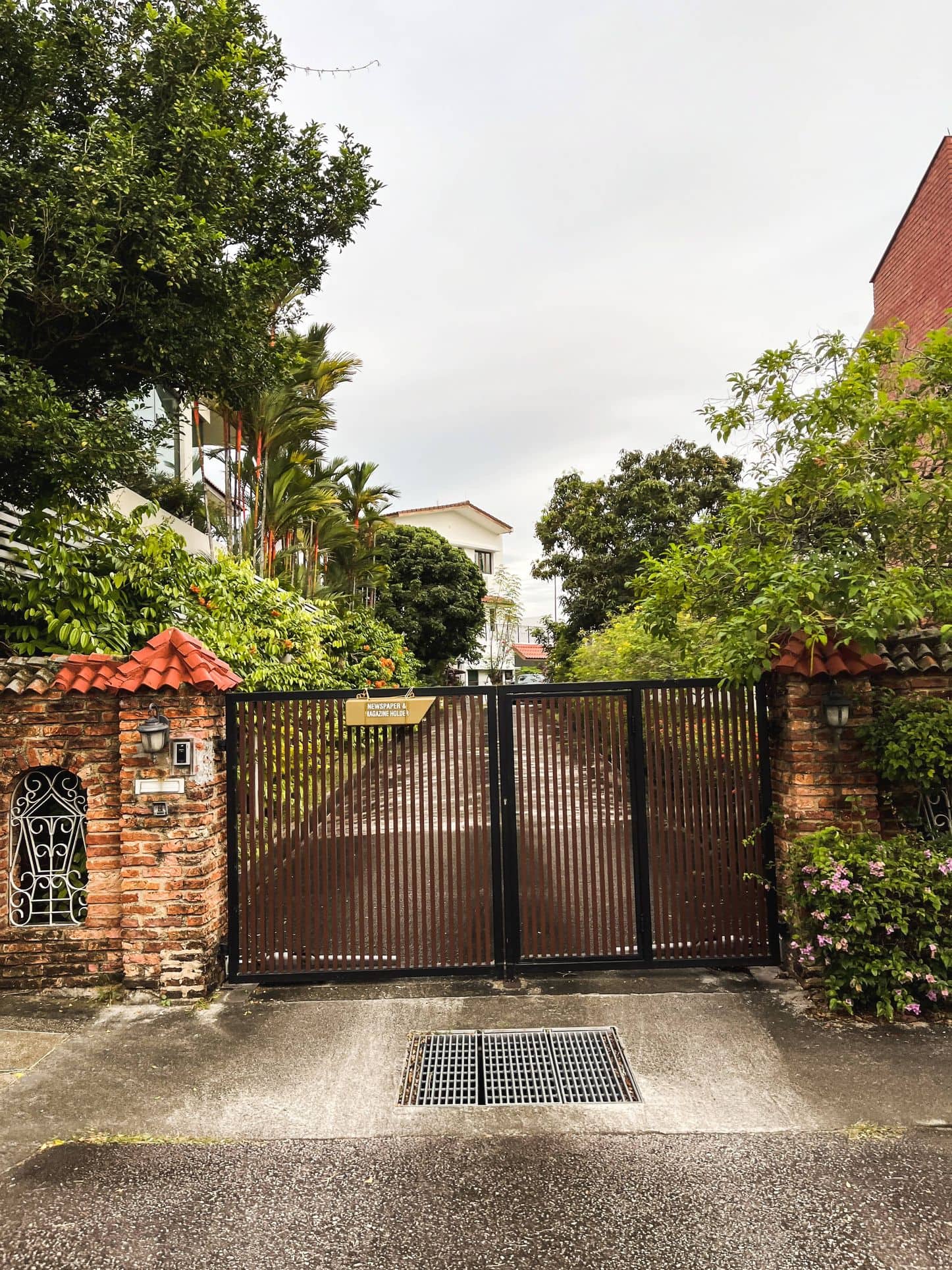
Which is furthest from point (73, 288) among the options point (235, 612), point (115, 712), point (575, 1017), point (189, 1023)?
point (575, 1017)

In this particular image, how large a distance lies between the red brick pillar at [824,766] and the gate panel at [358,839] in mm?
1934

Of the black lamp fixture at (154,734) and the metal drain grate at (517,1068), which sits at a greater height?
the black lamp fixture at (154,734)

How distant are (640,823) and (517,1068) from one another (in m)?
1.65

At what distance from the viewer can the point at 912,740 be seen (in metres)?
4.31

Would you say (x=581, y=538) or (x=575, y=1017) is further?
(x=581, y=538)

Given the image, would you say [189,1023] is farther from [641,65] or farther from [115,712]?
[641,65]

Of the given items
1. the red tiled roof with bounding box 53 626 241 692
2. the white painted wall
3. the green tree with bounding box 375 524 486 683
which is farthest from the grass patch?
the green tree with bounding box 375 524 486 683

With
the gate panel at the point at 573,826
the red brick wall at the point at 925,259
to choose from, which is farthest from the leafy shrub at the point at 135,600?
the red brick wall at the point at 925,259

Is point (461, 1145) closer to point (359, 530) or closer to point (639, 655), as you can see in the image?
point (639, 655)

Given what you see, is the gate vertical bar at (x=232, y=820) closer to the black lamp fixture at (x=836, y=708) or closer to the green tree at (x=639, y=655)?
the green tree at (x=639, y=655)

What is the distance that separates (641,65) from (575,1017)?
8544 mm

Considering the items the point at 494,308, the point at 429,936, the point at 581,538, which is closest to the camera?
the point at 429,936

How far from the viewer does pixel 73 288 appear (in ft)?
15.7

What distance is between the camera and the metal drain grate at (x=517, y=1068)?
351cm
